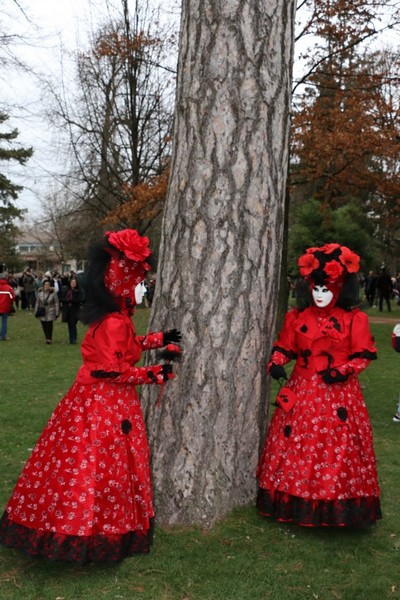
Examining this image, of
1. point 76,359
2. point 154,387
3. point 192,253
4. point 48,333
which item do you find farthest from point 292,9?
point 48,333

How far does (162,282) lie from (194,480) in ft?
4.33

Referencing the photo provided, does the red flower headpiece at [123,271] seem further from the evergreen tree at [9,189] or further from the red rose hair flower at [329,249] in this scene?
the evergreen tree at [9,189]

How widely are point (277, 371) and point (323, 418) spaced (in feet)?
1.46

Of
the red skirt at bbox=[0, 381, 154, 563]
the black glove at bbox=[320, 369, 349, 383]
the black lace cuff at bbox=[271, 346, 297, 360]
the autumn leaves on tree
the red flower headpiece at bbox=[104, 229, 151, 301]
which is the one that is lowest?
the red skirt at bbox=[0, 381, 154, 563]

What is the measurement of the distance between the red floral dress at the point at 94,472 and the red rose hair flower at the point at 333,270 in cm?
141

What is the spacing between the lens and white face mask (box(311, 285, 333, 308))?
15.4 feet

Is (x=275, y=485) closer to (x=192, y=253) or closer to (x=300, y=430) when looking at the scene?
(x=300, y=430)

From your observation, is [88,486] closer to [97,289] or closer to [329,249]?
[97,289]

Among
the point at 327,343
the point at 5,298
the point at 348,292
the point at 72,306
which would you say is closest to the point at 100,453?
the point at 327,343

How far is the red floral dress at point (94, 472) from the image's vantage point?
371 cm

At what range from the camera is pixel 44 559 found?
13.0ft

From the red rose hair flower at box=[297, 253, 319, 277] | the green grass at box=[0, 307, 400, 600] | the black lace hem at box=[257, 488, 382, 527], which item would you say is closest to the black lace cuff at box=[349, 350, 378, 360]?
the red rose hair flower at box=[297, 253, 319, 277]

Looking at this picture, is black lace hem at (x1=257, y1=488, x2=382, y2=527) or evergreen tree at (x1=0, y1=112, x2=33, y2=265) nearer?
black lace hem at (x1=257, y1=488, x2=382, y2=527)

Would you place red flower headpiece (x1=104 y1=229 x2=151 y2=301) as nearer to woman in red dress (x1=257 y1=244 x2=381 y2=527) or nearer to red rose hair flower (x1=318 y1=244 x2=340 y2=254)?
woman in red dress (x1=257 y1=244 x2=381 y2=527)
